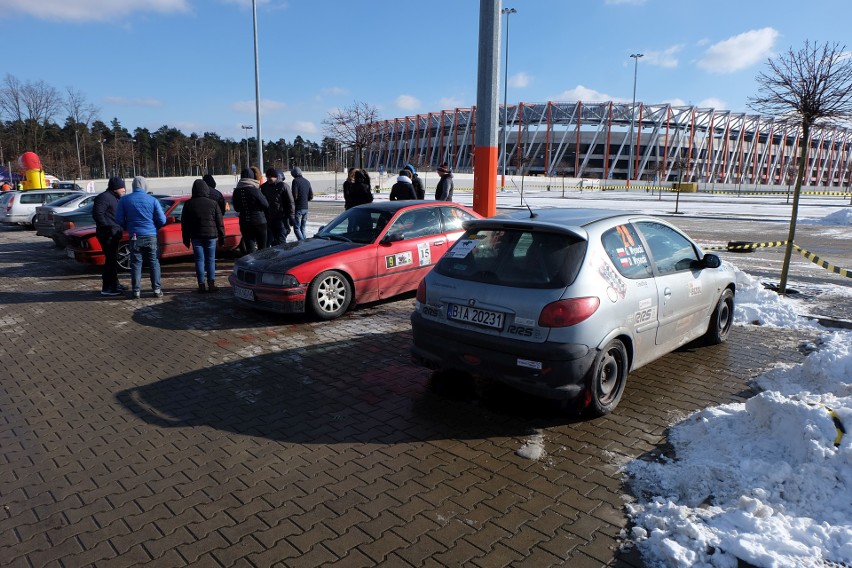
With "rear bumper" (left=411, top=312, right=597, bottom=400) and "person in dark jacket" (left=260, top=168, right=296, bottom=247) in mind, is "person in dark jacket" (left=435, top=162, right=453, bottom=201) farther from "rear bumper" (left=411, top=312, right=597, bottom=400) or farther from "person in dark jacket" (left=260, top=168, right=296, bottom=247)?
"rear bumper" (left=411, top=312, right=597, bottom=400)

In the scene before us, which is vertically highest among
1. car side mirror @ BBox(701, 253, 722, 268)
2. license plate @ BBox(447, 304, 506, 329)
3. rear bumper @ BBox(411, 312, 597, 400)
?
car side mirror @ BBox(701, 253, 722, 268)

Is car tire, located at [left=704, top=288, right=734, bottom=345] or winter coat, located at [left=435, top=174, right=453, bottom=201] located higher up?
winter coat, located at [left=435, top=174, right=453, bottom=201]

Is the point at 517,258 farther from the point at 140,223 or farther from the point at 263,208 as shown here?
the point at 140,223

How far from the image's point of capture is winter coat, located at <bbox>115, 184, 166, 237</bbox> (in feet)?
27.2

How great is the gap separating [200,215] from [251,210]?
3.34 ft

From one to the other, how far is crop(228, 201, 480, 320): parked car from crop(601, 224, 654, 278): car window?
363 cm

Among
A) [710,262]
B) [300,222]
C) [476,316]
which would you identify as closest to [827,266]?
[710,262]

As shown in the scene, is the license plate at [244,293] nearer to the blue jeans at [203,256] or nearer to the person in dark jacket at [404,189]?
the blue jeans at [203,256]

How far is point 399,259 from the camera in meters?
8.02

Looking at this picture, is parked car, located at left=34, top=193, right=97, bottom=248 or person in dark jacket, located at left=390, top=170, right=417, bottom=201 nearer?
person in dark jacket, located at left=390, top=170, right=417, bottom=201

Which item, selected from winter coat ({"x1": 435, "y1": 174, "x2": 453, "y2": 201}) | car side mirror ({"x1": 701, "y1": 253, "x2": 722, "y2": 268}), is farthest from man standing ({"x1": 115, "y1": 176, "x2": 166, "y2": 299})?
car side mirror ({"x1": 701, "y1": 253, "x2": 722, "y2": 268})

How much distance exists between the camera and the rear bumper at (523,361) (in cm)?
405

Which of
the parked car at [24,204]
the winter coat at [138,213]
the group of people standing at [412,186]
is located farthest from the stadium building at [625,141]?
the winter coat at [138,213]

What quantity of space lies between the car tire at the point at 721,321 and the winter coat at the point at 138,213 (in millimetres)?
7544
